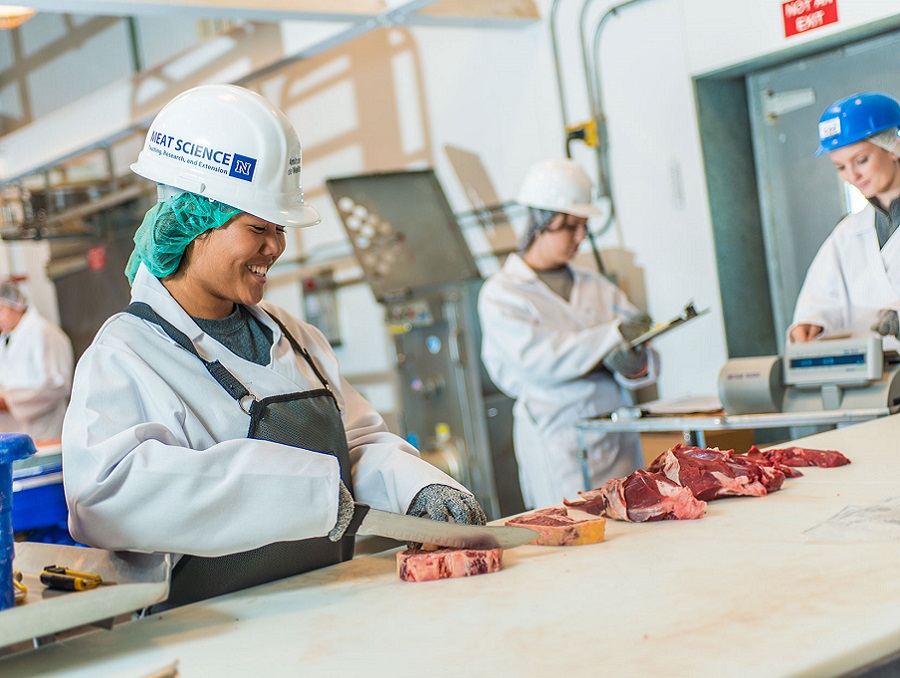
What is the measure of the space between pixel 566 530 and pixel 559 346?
6.66 feet

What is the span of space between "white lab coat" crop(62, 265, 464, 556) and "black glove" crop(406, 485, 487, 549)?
21 millimetres

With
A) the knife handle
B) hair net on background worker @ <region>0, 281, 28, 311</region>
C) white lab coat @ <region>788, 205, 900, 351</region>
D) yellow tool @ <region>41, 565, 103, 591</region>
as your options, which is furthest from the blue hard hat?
hair net on background worker @ <region>0, 281, 28, 311</region>

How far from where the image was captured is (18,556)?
5.11 feet

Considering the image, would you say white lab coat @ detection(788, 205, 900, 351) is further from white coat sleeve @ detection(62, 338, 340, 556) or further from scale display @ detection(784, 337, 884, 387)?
white coat sleeve @ detection(62, 338, 340, 556)

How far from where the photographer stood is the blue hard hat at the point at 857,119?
10.3ft

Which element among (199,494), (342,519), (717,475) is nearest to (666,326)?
(717,475)

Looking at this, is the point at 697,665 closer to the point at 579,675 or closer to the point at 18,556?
the point at 579,675

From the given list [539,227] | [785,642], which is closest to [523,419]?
[539,227]

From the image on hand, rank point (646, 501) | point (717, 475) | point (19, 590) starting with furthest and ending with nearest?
point (717, 475)
point (646, 501)
point (19, 590)

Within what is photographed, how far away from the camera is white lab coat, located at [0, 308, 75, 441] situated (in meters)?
6.06

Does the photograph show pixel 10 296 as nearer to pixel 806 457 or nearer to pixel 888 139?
pixel 888 139

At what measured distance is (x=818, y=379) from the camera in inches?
117

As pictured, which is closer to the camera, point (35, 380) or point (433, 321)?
point (433, 321)

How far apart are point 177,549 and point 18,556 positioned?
10.3 inches
